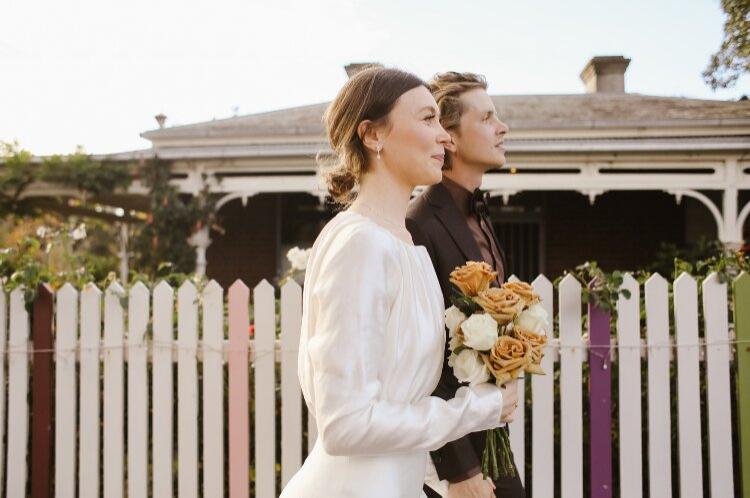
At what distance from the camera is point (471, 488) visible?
1578 mm

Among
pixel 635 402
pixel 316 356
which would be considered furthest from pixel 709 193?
pixel 316 356

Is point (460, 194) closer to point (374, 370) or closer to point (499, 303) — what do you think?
point (499, 303)

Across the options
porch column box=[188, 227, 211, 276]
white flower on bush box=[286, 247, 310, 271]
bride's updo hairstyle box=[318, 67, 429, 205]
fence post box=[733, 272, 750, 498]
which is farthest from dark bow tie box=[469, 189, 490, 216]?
porch column box=[188, 227, 211, 276]

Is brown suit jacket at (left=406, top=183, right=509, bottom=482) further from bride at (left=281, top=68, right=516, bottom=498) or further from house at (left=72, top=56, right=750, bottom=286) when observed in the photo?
house at (left=72, top=56, right=750, bottom=286)

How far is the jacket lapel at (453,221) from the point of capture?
6.06 feet

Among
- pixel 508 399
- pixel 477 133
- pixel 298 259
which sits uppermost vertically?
pixel 477 133

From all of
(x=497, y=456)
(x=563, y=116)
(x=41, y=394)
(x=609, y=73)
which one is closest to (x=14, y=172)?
(x=41, y=394)

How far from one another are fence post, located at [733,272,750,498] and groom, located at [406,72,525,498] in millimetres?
1515

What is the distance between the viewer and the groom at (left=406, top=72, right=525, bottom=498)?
1.81m

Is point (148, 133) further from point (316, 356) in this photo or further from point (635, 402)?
point (316, 356)

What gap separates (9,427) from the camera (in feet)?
11.1

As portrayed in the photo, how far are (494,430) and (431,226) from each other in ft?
1.93

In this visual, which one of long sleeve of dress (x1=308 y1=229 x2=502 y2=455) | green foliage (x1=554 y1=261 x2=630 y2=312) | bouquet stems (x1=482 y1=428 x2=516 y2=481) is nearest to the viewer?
long sleeve of dress (x1=308 y1=229 x2=502 y2=455)

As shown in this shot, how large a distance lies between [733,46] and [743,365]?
231 inches
